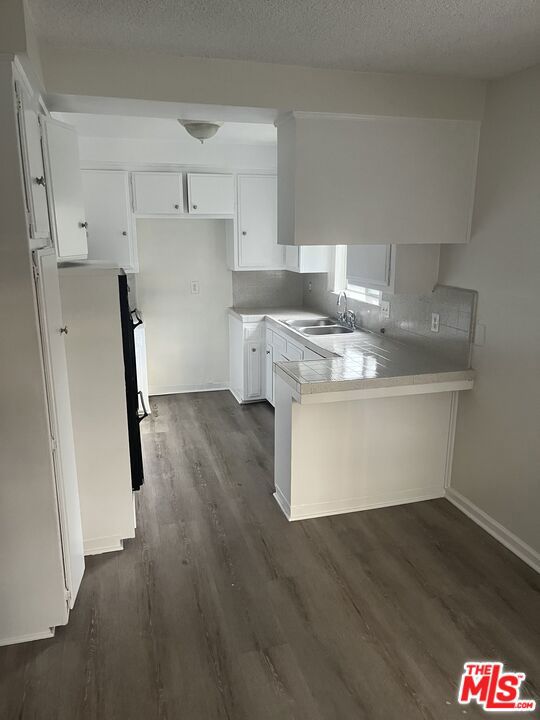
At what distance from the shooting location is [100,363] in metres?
2.62

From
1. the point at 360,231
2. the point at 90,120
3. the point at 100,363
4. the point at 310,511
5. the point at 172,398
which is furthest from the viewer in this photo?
the point at 172,398

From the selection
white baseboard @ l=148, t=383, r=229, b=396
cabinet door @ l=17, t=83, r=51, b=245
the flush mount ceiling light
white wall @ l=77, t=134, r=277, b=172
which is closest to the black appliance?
cabinet door @ l=17, t=83, r=51, b=245

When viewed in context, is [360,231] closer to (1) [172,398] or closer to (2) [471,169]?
(2) [471,169]

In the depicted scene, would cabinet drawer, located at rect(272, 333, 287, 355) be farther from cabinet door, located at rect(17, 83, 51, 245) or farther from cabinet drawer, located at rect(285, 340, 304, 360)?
cabinet door, located at rect(17, 83, 51, 245)

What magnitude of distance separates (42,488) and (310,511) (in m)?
1.65

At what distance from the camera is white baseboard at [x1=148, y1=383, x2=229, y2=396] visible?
554 cm

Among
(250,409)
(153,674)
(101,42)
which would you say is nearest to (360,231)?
(101,42)

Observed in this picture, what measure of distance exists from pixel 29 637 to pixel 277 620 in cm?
106

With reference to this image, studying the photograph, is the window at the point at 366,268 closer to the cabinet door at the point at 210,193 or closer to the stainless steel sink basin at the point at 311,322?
the stainless steel sink basin at the point at 311,322

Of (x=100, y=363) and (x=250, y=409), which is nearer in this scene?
(x=100, y=363)

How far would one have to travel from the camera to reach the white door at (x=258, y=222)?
16.0 feet

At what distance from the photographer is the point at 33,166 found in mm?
1979

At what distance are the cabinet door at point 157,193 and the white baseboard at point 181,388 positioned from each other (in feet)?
6.00

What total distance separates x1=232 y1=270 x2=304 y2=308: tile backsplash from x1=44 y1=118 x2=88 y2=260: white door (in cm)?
280
